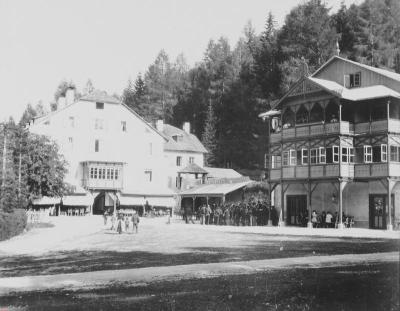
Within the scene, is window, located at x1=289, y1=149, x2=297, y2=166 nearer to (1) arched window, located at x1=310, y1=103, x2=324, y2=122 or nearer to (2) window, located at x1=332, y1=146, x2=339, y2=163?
(1) arched window, located at x1=310, y1=103, x2=324, y2=122

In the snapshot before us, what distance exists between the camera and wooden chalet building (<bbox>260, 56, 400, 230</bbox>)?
4044 cm

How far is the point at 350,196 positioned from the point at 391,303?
33.8 metres

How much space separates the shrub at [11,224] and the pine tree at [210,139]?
5607cm

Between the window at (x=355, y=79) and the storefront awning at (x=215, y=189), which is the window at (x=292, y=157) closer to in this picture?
the window at (x=355, y=79)

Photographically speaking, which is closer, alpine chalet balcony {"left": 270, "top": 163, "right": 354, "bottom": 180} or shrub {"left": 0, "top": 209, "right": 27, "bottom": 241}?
shrub {"left": 0, "top": 209, "right": 27, "bottom": 241}

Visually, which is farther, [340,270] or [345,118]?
[345,118]

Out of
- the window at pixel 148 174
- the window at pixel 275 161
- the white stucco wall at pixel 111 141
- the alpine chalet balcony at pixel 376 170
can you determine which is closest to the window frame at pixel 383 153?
the alpine chalet balcony at pixel 376 170

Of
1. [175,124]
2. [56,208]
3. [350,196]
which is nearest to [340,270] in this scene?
[350,196]

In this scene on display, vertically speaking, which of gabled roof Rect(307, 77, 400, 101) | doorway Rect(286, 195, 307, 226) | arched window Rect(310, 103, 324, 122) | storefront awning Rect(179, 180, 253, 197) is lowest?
doorway Rect(286, 195, 307, 226)

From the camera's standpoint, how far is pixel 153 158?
235 feet

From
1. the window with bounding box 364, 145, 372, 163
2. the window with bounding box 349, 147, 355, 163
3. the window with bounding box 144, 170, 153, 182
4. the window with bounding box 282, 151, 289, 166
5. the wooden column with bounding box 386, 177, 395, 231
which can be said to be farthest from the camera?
the window with bounding box 144, 170, 153, 182

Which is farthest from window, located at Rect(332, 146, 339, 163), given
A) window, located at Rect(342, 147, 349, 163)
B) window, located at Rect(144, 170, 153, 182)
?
window, located at Rect(144, 170, 153, 182)

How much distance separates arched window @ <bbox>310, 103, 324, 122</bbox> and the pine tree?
4428 cm

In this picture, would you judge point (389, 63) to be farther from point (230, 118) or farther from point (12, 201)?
point (12, 201)
